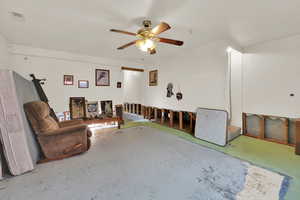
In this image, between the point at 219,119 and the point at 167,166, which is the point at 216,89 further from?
the point at 167,166

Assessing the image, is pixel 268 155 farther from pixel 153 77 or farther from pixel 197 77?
pixel 153 77

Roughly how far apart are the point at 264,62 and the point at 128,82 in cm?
576

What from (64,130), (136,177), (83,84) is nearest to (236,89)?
(136,177)

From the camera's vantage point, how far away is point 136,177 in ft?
6.48

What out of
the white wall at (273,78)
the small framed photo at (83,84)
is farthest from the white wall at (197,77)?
the small framed photo at (83,84)

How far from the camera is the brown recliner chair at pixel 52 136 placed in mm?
2338

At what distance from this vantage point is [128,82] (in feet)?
24.3

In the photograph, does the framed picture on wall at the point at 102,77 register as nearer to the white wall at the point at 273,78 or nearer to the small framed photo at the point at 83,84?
the small framed photo at the point at 83,84

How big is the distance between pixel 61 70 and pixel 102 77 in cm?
132

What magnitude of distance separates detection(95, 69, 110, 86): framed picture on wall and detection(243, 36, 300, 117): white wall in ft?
15.2

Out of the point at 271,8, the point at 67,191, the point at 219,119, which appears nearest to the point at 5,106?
the point at 67,191

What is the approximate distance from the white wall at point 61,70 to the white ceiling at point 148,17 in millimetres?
511

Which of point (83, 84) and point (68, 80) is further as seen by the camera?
point (83, 84)

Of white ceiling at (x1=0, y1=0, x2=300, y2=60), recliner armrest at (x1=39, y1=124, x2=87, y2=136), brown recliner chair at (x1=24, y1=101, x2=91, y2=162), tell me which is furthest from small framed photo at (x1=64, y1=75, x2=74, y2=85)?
recliner armrest at (x1=39, y1=124, x2=87, y2=136)
